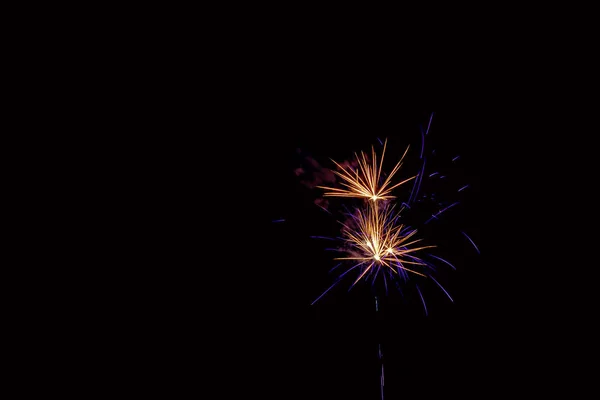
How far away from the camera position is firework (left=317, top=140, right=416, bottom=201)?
6.94 ft

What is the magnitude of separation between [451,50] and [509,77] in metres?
0.49

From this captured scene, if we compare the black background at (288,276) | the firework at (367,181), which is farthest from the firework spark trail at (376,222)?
the black background at (288,276)

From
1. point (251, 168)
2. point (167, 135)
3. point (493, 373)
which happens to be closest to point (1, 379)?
point (167, 135)

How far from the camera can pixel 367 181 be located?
216 centimetres

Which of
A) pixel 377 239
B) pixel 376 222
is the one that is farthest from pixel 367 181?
pixel 377 239

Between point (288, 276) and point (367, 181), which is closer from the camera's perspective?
point (367, 181)

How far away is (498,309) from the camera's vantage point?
2.60m

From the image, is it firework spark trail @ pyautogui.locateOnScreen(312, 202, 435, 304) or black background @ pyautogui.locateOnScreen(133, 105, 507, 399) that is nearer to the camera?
firework spark trail @ pyautogui.locateOnScreen(312, 202, 435, 304)

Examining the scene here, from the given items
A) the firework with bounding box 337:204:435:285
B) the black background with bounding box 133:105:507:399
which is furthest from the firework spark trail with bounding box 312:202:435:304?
the black background with bounding box 133:105:507:399

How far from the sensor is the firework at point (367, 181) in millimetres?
2115

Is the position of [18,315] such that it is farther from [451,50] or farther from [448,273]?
[451,50]

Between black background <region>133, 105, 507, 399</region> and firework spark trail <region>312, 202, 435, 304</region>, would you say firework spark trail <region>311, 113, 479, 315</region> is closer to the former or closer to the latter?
firework spark trail <region>312, 202, 435, 304</region>

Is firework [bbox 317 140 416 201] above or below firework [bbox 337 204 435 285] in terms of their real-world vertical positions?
above

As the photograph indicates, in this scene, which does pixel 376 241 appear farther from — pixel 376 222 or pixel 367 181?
pixel 367 181
